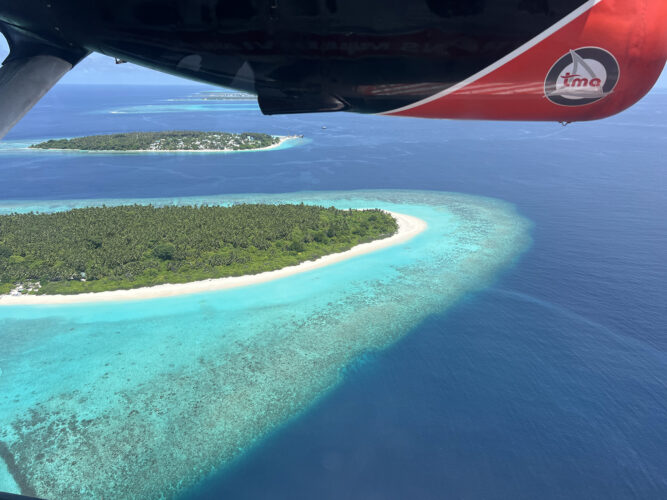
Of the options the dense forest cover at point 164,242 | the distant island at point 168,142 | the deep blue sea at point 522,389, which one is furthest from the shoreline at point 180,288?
the distant island at point 168,142

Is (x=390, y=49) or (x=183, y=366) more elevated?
(x=390, y=49)

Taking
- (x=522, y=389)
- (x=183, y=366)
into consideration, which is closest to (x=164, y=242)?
(x=183, y=366)

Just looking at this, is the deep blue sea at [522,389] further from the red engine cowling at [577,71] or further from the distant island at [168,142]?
the distant island at [168,142]

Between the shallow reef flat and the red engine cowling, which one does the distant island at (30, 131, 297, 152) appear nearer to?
the shallow reef flat

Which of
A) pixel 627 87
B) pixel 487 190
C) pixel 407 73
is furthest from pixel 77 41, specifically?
pixel 487 190

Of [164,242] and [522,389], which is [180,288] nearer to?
[164,242]

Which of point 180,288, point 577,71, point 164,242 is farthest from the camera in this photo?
point 164,242
